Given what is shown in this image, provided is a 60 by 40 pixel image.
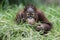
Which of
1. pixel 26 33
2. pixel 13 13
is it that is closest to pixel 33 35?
pixel 26 33

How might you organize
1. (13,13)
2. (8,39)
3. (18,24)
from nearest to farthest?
(8,39), (18,24), (13,13)

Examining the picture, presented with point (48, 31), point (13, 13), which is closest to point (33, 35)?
point (48, 31)

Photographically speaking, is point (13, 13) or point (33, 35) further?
point (13, 13)

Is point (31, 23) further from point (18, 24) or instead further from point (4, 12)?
point (4, 12)

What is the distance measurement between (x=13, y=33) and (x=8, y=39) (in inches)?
5.7

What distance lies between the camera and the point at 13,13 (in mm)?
5508

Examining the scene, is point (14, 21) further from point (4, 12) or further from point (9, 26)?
point (4, 12)

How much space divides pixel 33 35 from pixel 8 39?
35cm

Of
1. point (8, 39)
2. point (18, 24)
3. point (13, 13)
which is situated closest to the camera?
point (8, 39)

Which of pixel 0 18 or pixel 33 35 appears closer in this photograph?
pixel 33 35

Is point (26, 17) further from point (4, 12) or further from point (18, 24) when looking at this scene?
point (4, 12)

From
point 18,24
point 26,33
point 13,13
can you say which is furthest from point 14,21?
point 13,13

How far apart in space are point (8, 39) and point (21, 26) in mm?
320

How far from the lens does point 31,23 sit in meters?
4.41
